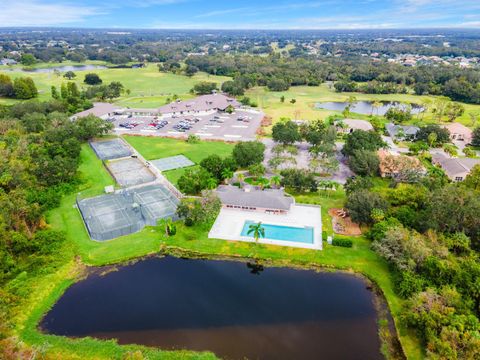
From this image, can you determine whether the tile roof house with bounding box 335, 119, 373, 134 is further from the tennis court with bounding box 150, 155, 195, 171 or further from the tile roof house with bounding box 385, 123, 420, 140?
the tennis court with bounding box 150, 155, 195, 171

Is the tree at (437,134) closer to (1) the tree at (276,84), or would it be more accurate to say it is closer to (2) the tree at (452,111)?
(2) the tree at (452,111)

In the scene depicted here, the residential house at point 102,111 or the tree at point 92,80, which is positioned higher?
the tree at point 92,80

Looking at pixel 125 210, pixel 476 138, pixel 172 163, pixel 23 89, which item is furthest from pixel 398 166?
pixel 23 89

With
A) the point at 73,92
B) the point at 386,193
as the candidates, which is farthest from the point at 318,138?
the point at 73,92

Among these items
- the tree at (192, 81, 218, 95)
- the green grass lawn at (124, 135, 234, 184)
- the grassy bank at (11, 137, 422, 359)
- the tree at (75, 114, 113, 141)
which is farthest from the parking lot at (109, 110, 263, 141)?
the grassy bank at (11, 137, 422, 359)

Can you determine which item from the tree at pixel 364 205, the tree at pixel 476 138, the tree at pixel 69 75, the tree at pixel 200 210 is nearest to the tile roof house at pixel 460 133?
the tree at pixel 476 138

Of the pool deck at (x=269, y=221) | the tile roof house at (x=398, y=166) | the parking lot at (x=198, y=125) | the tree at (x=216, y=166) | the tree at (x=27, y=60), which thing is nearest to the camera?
the pool deck at (x=269, y=221)
